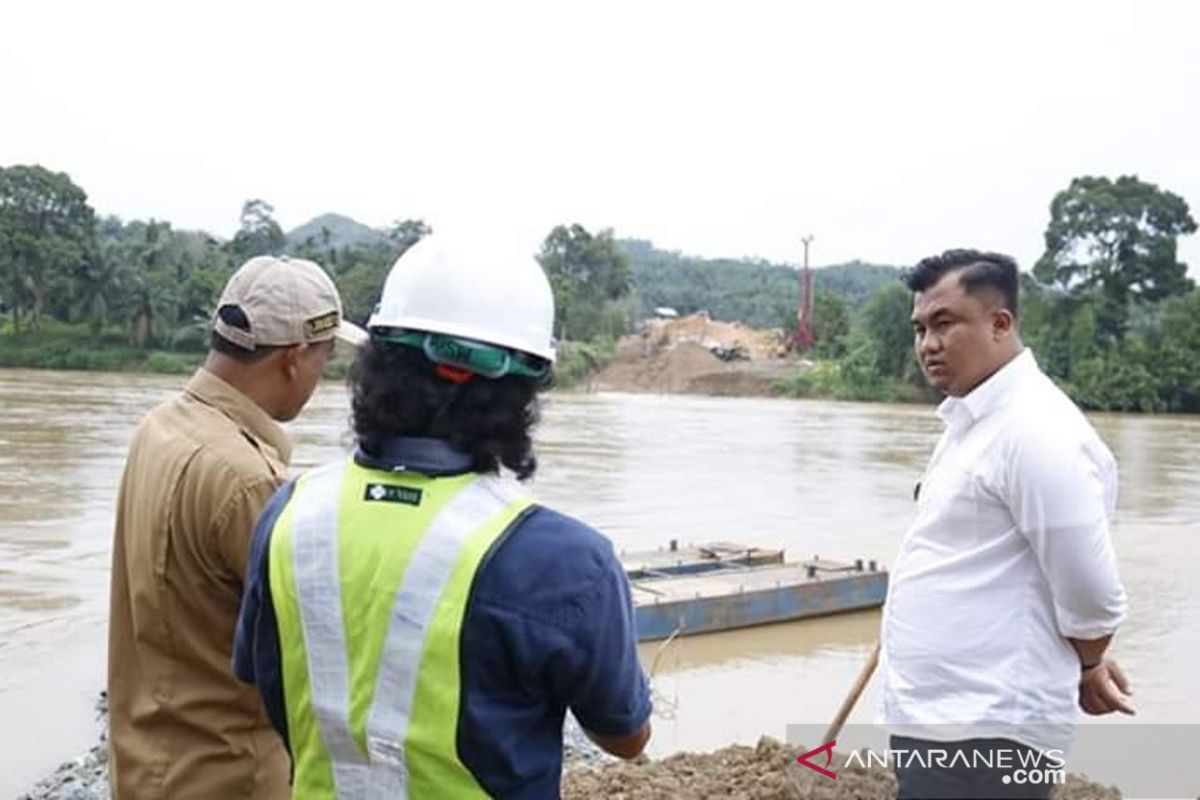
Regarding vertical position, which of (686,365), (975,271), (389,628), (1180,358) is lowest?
(686,365)

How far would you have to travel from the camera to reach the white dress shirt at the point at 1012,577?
95.8 inches

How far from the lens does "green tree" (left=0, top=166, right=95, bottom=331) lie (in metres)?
49.8

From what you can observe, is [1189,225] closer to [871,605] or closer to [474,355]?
[871,605]

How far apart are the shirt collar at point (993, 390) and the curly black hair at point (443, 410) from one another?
4.47 feet

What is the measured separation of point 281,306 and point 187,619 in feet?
1.70

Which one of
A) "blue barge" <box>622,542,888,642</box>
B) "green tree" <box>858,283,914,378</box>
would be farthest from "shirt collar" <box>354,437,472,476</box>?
"green tree" <box>858,283,914,378</box>

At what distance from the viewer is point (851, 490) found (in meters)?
19.4

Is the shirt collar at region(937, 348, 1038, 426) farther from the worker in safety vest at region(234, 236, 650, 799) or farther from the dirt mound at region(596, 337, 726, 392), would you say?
the dirt mound at region(596, 337, 726, 392)

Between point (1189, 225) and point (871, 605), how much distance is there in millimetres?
49317

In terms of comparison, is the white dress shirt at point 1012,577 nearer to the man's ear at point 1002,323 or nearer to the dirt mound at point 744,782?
the man's ear at point 1002,323

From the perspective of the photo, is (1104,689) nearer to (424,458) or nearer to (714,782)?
(424,458)

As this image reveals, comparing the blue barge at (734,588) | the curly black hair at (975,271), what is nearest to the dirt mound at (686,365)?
the blue barge at (734,588)

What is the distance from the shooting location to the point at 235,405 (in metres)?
2.11

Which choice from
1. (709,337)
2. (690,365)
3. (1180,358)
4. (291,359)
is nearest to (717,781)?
(291,359)
